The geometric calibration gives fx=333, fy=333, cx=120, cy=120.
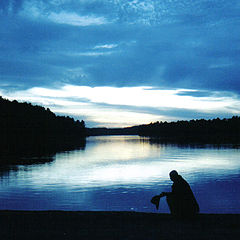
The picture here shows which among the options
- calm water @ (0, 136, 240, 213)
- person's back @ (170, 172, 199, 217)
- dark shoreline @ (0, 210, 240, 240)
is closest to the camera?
dark shoreline @ (0, 210, 240, 240)

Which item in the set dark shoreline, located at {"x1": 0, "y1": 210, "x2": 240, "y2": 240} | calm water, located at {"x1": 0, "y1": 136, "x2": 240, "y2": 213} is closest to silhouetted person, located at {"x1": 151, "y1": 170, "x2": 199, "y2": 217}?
dark shoreline, located at {"x1": 0, "y1": 210, "x2": 240, "y2": 240}

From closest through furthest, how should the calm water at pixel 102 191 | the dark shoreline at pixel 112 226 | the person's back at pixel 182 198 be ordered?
the dark shoreline at pixel 112 226, the person's back at pixel 182 198, the calm water at pixel 102 191

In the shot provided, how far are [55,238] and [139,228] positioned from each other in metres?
2.70

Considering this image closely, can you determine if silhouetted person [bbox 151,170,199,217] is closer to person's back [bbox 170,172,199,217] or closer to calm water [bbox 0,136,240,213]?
person's back [bbox 170,172,199,217]

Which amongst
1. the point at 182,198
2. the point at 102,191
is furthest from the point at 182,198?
the point at 102,191

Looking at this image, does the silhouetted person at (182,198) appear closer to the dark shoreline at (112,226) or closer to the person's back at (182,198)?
the person's back at (182,198)

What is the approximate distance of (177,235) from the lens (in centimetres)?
958

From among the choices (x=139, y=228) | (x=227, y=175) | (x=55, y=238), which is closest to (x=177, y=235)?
(x=139, y=228)

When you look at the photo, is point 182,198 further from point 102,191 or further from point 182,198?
point 102,191

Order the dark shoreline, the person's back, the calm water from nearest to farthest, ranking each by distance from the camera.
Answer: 1. the dark shoreline
2. the person's back
3. the calm water

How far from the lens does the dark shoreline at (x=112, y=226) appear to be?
9578mm

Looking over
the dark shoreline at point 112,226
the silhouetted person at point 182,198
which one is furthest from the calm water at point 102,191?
the silhouetted person at point 182,198

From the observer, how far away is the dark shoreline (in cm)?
958

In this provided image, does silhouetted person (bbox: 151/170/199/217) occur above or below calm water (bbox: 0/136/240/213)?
above
